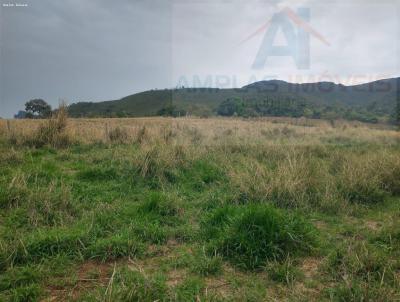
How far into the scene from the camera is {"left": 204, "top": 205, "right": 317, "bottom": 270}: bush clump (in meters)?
2.75

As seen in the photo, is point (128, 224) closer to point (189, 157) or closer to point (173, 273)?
point (173, 273)

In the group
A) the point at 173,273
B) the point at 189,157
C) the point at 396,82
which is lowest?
the point at 173,273

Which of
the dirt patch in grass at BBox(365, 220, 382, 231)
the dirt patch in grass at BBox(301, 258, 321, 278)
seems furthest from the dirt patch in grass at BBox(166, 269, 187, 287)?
the dirt patch in grass at BBox(365, 220, 382, 231)

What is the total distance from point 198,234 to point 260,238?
71 centimetres

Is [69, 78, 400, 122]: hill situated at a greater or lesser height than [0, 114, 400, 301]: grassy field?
greater

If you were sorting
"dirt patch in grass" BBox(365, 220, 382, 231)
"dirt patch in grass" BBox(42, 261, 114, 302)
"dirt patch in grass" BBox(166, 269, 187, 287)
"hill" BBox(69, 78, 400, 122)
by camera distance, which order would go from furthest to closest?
1. "hill" BBox(69, 78, 400, 122)
2. "dirt patch in grass" BBox(365, 220, 382, 231)
3. "dirt patch in grass" BBox(166, 269, 187, 287)
4. "dirt patch in grass" BBox(42, 261, 114, 302)

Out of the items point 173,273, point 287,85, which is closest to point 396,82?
point 287,85

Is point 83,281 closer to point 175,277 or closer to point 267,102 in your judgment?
point 175,277

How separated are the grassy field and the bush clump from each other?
0.01 m

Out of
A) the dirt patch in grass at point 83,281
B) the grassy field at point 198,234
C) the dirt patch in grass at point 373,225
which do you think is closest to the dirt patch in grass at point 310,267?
the grassy field at point 198,234

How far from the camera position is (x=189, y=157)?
647 cm

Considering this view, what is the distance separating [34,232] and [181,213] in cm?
163

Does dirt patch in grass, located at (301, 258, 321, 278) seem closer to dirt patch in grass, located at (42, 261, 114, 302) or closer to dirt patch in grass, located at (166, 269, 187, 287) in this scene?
dirt patch in grass, located at (166, 269, 187, 287)

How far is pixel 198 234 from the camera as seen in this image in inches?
129
